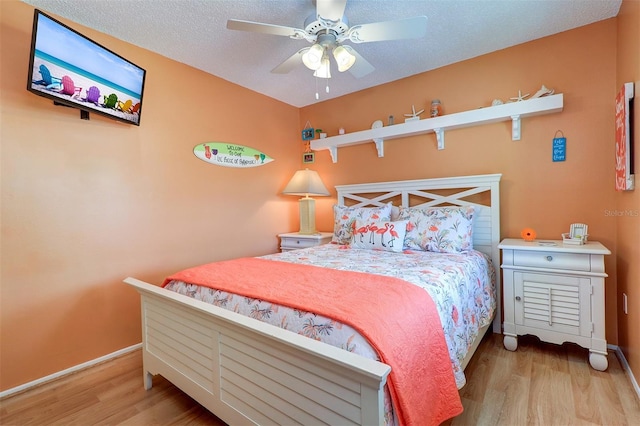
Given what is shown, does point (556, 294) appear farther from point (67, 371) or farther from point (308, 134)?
point (67, 371)

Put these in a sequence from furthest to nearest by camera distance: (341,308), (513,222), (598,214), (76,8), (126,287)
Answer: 1. (513,222)
2. (126,287)
3. (598,214)
4. (76,8)
5. (341,308)

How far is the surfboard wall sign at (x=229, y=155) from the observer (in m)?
3.00

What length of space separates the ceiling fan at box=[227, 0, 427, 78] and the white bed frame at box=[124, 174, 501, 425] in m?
1.59

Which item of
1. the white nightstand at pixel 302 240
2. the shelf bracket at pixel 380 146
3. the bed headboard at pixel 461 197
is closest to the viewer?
the bed headboard at pixel 461 197

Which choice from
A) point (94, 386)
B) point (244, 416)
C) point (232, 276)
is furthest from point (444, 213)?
point (94, 386)

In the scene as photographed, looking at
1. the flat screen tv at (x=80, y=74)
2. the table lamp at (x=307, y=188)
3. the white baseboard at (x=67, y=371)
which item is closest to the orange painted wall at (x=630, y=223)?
the table lamp at (x=307, y=188)

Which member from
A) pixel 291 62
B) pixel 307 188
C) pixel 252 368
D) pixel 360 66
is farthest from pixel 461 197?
pixel 252 368

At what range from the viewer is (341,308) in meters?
1.21

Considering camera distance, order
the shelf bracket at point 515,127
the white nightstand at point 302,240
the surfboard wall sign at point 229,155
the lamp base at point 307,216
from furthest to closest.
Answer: the lamp base at point 307,216 < the white nightstand at point 302,240 < the surfboard wall sign at point 229,155 < the shelf bracket at point 515,127

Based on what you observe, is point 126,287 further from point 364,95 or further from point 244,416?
point 364,95

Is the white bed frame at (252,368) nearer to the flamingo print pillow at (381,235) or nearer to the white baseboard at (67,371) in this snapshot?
the white baseboard at (67,371)

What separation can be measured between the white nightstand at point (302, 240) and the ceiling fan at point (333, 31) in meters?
1.88

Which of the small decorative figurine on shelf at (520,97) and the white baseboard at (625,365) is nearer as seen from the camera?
the white baseboard at (625,365)

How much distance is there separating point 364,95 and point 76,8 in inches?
103
